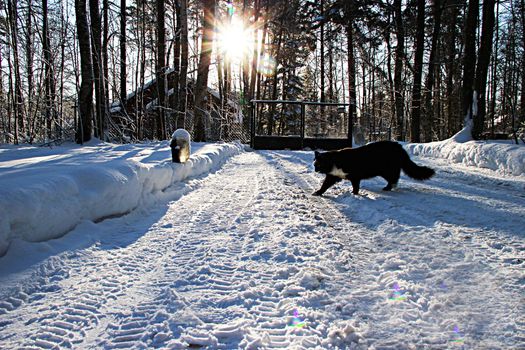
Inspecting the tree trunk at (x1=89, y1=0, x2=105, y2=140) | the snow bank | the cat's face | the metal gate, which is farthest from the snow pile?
the tree trunk at (x1=89, y1=0, x2=105, y2=140)

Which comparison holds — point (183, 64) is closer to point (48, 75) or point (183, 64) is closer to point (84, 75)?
point (84, 75)

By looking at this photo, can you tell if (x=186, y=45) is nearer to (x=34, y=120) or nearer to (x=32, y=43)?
(x=34, y=120)

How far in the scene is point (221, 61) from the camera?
620 inches

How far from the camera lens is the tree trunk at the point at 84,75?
923cm

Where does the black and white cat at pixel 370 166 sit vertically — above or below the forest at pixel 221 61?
below

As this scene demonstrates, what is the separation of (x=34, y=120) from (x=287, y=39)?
1853cm

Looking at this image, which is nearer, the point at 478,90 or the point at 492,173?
the point at 492,173

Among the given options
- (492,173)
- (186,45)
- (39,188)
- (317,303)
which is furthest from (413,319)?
(186,45)

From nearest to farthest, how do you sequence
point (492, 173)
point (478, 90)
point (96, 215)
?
point (96, 215), point (492, 173), point (478, 90)

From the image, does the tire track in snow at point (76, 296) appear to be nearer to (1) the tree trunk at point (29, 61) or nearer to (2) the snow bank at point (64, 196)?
(2) the snow bank at point (64, 196)

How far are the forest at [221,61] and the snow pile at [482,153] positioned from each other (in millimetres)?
1051

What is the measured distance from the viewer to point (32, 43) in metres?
14.5

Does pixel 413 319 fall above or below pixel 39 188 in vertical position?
below

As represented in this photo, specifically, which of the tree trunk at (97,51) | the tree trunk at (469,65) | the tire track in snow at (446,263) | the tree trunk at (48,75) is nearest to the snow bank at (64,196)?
the tire track in snow at (446,263)
